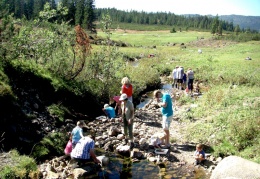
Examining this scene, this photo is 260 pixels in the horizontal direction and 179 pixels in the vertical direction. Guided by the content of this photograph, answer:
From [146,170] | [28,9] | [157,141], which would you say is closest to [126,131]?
[157,141]

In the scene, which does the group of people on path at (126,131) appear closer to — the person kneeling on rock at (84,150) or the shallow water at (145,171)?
the person kneeling on rock at (84,150)

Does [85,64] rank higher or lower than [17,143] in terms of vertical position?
higher

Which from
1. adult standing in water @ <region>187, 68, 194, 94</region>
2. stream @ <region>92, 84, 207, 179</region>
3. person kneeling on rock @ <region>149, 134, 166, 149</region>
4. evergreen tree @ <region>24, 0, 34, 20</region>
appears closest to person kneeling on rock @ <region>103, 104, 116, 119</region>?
person kneeling on rock @ <region>149, 134, 166, 149</region>

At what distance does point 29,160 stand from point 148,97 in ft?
44.9

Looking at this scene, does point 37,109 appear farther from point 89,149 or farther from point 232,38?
point 232,38

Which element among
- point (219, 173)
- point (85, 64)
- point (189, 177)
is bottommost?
point (189, 177)

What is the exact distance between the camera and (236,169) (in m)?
8.19

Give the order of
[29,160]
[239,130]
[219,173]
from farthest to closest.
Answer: [239,130]
[29,160]
[219,173]

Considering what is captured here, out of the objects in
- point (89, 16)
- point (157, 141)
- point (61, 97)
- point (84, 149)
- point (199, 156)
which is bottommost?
point (199, 156)

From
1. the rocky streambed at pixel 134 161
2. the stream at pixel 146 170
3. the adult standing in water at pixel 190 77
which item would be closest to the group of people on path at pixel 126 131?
the rocky streambed at pixel 134 161

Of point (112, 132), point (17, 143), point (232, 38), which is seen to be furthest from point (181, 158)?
point (232, 38)

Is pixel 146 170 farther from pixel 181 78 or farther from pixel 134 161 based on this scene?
pixel 181 78

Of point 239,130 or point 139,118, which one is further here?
point 139,118

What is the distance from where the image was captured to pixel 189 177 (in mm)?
9453
